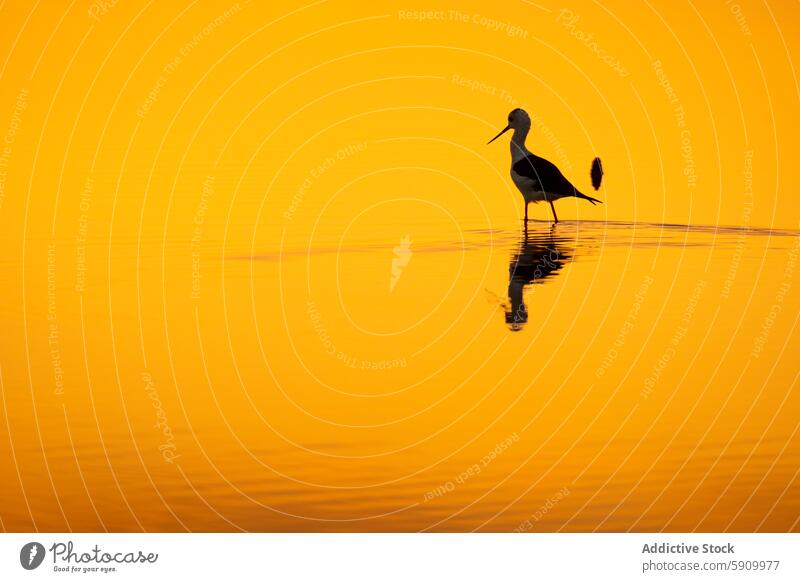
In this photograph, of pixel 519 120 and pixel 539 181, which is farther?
pixel 519 120

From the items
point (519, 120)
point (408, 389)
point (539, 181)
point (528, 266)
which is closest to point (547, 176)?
point (539, 181)

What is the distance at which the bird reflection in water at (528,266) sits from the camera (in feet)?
43.4

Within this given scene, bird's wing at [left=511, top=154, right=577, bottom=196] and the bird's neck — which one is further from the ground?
the bird's neck

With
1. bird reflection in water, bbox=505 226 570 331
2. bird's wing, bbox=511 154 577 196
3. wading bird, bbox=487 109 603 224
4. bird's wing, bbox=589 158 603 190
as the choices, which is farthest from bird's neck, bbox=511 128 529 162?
bird reflection in water, bbox=505 226 570 331

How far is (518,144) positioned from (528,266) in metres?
4.70

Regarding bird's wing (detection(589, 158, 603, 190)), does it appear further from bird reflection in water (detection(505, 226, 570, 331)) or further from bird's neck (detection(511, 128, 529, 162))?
bird reflection in water (detection(505, 226, 570, 331))

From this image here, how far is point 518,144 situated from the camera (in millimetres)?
18859

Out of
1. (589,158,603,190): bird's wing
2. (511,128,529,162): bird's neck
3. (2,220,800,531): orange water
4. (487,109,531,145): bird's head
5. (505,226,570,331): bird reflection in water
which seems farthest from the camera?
(487,109,531,145): bird's head

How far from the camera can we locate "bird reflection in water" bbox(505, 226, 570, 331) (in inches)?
521

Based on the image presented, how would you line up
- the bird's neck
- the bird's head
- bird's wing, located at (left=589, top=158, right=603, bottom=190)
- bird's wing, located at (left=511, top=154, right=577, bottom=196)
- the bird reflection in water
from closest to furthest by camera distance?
1. the bird reflection in water
2. bird's wing, located at (left=511, top=154, right=577, bottom=196)
3. the bird's neck
4. bird's wing, located at (left=589, top=158, right=603, bottom=190)
5. the bird's head

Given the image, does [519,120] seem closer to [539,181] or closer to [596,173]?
[596,173]

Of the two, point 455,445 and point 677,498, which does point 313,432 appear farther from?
point 677,498

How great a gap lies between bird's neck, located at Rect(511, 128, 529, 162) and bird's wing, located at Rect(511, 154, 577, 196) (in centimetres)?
48

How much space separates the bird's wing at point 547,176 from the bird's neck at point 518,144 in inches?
18.9
